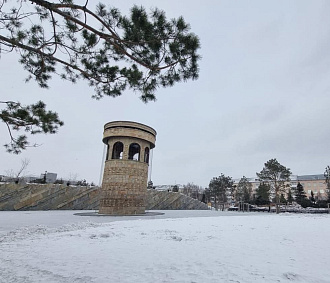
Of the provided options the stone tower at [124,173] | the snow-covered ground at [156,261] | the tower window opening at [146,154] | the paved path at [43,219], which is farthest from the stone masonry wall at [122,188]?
the snow-covered ground at [156,261]

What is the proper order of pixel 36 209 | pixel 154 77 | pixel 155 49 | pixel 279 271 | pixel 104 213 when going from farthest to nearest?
pixel 36 209 → pixel 104 213 → pixel 154 77 → pixel 155 49 → pixel 279 271

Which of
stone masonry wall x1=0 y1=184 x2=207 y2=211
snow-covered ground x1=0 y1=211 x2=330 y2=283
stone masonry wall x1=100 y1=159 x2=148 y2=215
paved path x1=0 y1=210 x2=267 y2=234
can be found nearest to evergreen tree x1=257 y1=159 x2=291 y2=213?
stone masonry wall x1=0 y1=184 x2=207 y2=211

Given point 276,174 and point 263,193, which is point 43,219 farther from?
point 263,193

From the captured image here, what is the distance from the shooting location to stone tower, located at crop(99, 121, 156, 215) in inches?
565

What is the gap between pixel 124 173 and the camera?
47.8ft

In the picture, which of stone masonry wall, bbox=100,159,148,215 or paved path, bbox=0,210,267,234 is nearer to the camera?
paved path, bbox=0,210,267,234

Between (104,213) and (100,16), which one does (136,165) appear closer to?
(104,213)

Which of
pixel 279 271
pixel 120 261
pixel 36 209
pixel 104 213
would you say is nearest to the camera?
pixel 279 271

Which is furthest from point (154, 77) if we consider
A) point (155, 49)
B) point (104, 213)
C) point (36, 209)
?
point (36, 209)

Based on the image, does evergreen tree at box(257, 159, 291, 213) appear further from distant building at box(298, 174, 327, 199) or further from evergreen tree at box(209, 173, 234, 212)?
distant building at box(298, 174, 327, 199)

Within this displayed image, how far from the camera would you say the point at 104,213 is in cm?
1427

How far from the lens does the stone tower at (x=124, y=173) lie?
14.4 m

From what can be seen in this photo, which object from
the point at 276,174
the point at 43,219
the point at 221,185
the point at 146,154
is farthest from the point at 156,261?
the point at 221,185

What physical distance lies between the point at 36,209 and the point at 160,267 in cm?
1650
